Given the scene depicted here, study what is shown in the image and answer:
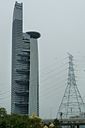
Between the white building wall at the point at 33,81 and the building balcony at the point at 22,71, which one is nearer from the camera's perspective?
the building balcony at the point at 22,71

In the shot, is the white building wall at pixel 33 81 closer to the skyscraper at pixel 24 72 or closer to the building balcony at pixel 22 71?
the skyscraper at pixel 24 72

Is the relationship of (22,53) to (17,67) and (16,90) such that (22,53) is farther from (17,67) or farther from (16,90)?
(16,90)

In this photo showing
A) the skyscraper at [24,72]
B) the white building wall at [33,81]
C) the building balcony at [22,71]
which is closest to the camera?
the skyscraper at [24,72]

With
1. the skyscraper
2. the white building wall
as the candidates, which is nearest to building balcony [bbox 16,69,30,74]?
the skyscraper

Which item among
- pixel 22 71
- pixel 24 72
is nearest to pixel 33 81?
pixel 24 72

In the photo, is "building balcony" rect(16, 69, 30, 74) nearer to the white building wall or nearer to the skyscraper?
the skyscraper

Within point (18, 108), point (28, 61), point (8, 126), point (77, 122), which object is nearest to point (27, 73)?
point (28, 61)

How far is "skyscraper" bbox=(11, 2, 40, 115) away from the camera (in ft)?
405

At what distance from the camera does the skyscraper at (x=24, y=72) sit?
405ft

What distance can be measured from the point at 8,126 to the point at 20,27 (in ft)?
384

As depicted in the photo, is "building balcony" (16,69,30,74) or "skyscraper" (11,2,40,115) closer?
"skyscraper" (11,2,40,115)

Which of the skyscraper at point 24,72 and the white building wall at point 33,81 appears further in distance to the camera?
the white building wall at point 33,81

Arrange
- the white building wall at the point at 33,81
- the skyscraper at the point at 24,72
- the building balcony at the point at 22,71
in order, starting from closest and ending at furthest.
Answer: the skyscraper at the point at 24,72 → the building balcony at the point at 22,71 → the white building wall at the point at 33,81

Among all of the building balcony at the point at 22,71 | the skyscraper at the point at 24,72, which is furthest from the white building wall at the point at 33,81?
the building balcony at the point at 22,71
